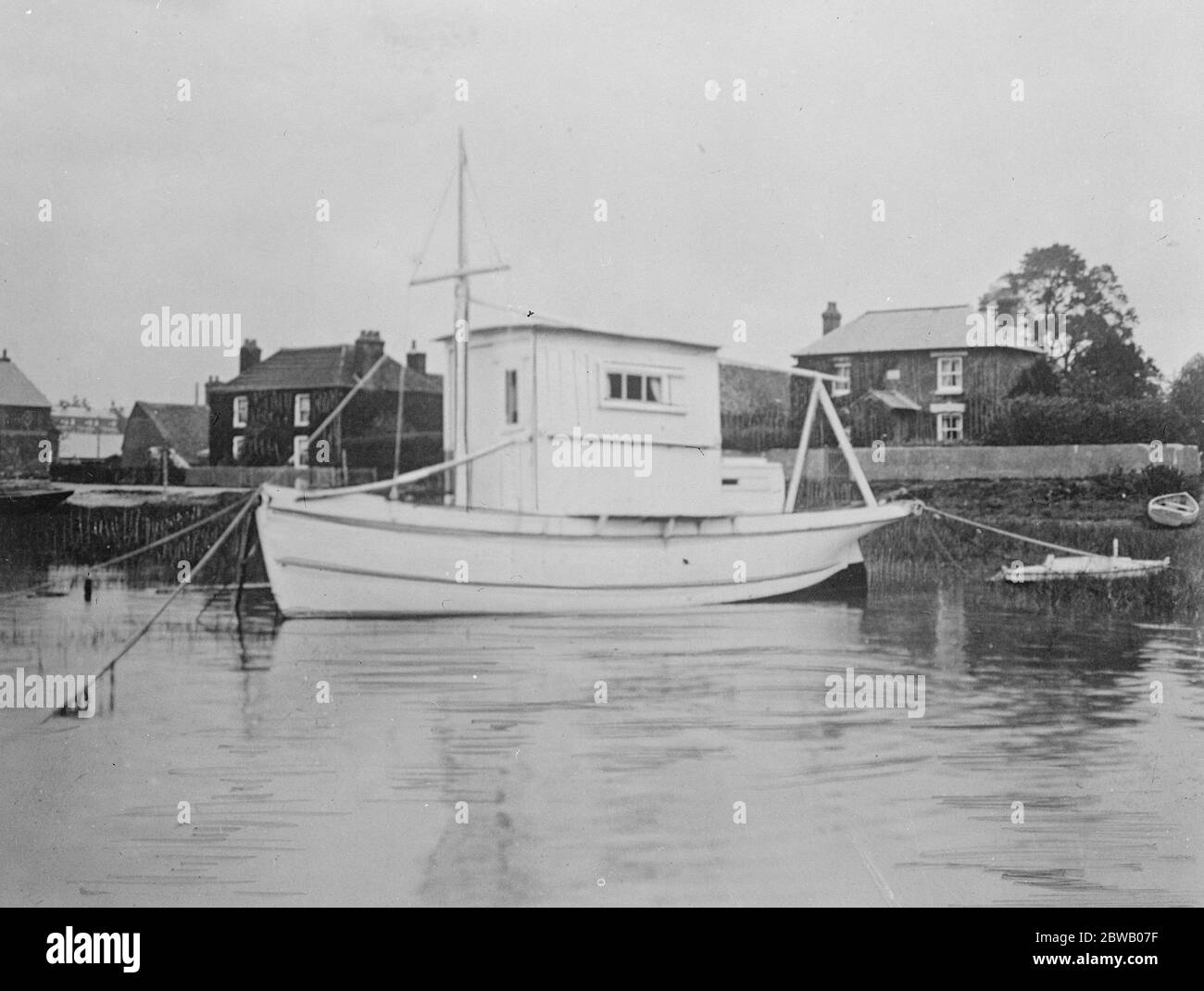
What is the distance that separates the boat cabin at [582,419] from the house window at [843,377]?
45 cm

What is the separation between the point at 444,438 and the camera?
4.32 metres

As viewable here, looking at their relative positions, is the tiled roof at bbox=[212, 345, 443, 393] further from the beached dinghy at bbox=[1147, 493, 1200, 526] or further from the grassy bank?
the beached dinghy at bbox=[1147, 493, 1200, 526]

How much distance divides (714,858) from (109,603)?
233cm

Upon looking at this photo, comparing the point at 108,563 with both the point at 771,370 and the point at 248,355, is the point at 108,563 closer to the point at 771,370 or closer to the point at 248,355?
the point at 248,355

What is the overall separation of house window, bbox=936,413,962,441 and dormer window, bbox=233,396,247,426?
8.34 ft

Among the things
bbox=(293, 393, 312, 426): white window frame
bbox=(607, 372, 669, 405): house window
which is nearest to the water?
bbox=(293, 393, 312, 426): white window frame

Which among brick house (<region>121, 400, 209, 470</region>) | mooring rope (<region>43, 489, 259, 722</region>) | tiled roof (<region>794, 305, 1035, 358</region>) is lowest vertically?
mooring rope (<region>43, 489, 259, 722</region>)

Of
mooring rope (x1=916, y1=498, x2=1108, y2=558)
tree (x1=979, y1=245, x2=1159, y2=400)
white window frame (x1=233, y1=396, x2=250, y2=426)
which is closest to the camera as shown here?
white window frame (x1=233, y1=396, x2=250, y2=426)

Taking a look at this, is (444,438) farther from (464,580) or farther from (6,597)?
(6,597)

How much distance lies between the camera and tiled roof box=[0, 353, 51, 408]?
4.15 meters

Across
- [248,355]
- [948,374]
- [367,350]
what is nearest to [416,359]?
[367,350]

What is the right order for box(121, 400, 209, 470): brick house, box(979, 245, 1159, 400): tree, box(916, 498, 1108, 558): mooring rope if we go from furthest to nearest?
box(916, 498, 1108, 558): mooring rope, box(979, 245, 1159, 400): tree, box(121, 400, 209, 470): brick house

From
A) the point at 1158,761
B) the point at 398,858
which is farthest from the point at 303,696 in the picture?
the point at 1158,761

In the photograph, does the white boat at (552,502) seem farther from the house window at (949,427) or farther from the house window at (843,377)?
the house window at (949,427)
